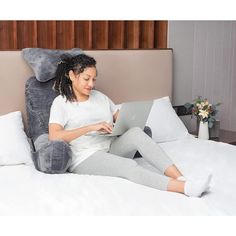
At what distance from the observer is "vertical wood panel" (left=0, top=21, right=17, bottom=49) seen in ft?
10.0

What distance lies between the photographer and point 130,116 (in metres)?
2.58

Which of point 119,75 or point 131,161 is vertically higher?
point 119,75

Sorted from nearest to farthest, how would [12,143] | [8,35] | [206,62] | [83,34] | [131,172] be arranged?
[131,172], [12,143], [8,35], [83,34], [206,62]

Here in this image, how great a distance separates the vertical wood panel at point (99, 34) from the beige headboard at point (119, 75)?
0.14m

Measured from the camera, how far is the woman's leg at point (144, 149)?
7.70 ft

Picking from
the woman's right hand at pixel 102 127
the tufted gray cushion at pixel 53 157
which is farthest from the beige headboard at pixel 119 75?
the woman's right hand at pixel 102 127

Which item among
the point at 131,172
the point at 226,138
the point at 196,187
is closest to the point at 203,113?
the point at 226,138

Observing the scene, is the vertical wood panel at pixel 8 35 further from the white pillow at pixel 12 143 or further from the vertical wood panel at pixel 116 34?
the vertical wood panel at pixel 116 34

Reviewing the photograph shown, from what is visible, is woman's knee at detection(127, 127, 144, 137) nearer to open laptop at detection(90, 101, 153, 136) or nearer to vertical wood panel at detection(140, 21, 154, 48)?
open laptop at detection(90, 101, 153, 136)

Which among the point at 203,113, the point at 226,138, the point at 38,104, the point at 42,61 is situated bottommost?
the point at 226,138

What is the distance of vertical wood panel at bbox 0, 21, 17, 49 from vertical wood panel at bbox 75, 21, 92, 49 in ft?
Answer: 1.53

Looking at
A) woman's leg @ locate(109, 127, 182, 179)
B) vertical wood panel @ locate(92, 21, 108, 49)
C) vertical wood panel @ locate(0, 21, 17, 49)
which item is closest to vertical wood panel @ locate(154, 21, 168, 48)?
vertical wood panel @ locate(92, 21, 108, 49)

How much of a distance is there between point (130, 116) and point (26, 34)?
1046 mm

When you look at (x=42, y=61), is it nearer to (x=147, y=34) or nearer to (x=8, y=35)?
(x=8, y=35)
